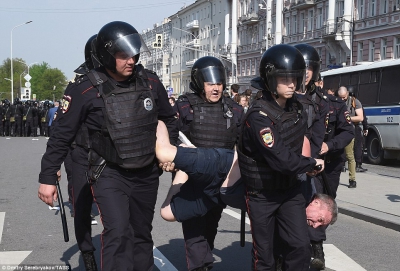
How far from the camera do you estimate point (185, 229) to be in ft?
17.8

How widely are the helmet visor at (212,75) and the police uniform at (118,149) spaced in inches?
46.7

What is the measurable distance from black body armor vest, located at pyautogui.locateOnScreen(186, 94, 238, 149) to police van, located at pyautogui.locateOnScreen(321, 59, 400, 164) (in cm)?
1328

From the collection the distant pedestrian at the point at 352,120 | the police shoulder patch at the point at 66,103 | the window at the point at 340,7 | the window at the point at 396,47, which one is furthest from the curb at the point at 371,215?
the window at the point at 340,7

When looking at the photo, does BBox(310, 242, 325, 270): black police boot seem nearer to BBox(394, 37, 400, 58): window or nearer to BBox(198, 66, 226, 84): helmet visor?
BBox(198, 66, 226, 84): helmet visor

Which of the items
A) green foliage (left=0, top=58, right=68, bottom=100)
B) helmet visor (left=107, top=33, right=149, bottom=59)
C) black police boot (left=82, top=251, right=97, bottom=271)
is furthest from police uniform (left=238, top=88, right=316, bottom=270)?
green foliage (left=0, top=58, right=68, bottom=100)

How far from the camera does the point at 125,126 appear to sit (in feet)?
14.8

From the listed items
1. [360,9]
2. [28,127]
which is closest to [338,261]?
[28,127]

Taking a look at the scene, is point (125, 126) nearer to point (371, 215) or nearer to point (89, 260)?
point (89, 260)

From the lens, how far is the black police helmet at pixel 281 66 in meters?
4.61

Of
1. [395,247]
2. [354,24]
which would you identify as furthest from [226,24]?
[395,247]

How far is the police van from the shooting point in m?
18.7

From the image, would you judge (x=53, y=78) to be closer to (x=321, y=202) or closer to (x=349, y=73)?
(x=349, y=73)

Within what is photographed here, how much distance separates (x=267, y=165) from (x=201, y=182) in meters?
0.47

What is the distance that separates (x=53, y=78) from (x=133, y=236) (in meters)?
124
